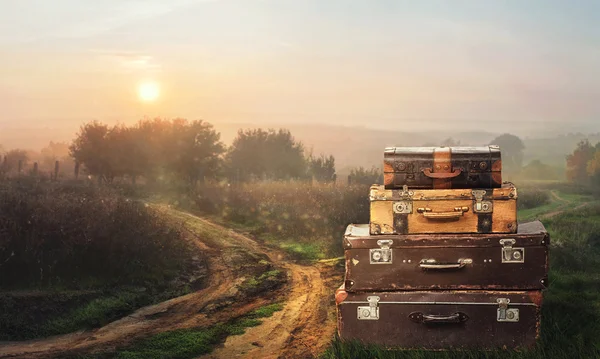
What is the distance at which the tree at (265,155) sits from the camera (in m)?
59.1

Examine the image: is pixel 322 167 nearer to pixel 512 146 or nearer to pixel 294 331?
pixel 294 331

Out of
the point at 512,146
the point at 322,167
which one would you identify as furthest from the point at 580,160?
the point at 512,146

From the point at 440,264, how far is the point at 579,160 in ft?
203

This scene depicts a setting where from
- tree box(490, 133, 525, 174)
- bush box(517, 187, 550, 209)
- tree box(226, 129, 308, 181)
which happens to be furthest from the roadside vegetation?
tree box(490, 133, 525, 174)

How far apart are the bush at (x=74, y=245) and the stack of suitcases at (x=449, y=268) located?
243 inches

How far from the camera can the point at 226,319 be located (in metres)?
9.48

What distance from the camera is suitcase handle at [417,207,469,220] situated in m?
6.79

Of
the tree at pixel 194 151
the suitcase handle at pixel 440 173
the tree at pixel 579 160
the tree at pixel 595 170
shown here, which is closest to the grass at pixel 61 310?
the suitcase handle at pixel 440 173

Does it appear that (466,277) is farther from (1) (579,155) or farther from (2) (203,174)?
(1) (579,155)

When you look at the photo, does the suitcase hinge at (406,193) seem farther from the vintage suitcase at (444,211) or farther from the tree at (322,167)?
the tree at (322,167)

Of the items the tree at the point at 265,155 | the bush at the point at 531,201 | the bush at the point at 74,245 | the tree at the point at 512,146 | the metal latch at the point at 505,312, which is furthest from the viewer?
the tree at the point at 512,146

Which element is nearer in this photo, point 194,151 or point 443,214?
point 443,214

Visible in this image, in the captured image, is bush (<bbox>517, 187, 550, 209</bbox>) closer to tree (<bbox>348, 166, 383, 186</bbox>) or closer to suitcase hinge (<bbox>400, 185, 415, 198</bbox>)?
tree (<bbox>348, 166, 383, 186</bbox>)

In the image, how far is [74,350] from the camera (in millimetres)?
8070
